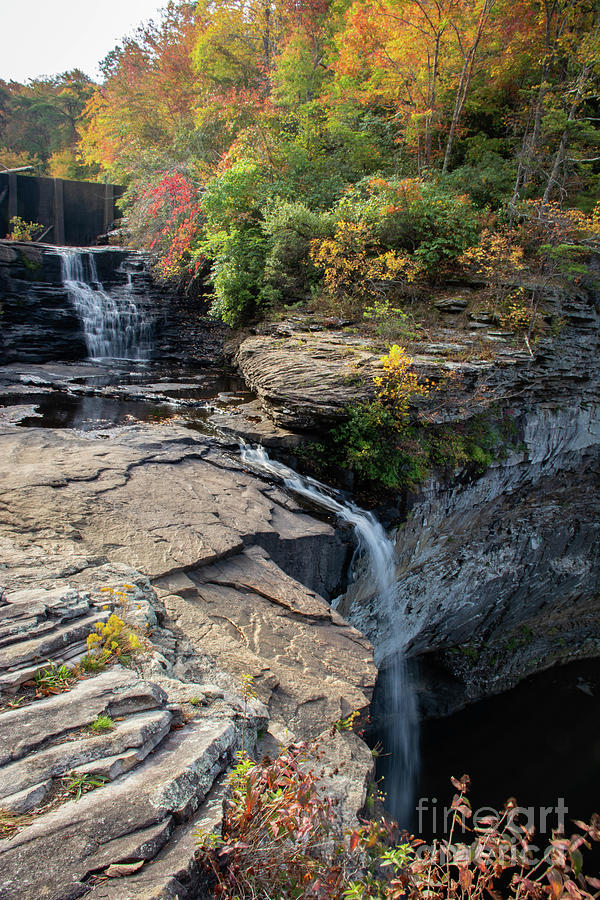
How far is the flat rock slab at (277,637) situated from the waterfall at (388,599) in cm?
212

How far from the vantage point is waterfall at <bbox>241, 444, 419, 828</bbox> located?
6.82 metres

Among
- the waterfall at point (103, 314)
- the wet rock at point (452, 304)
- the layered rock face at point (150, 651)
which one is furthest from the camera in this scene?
the waterfall at point (103, 314)

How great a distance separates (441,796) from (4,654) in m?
8.73

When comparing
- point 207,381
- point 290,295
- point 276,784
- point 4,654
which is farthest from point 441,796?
point 290,295

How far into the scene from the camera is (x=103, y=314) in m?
12.7

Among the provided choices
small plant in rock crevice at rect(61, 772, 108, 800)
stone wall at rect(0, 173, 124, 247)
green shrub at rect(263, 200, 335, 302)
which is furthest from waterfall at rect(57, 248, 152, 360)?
small plant in rock crevice at rect(61, 772, 108, 800)

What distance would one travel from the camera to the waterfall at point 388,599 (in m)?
6.82

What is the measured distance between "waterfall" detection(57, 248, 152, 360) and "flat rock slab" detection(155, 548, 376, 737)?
9754 millimetres

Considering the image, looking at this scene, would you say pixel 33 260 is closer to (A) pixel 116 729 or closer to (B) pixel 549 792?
(A) pixel 116 729

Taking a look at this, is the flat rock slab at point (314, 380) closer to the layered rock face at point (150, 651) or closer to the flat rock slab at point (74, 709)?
the layered rock face at point (150, 651)

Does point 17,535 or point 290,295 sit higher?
point 290,295

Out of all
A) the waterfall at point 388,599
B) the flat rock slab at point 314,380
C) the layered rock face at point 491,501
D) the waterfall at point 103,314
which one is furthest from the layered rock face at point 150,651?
the waterfall at point 103,314

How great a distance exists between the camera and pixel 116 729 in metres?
2.06

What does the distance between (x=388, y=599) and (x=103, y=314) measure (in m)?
10.7
